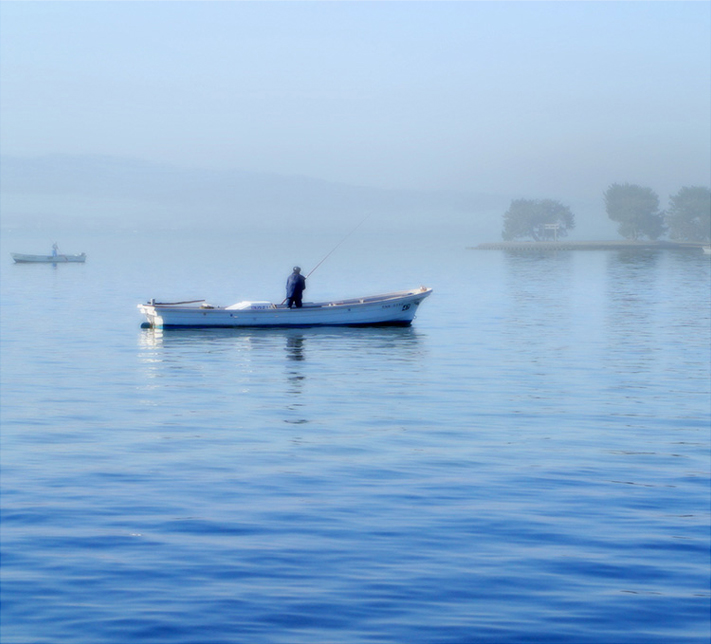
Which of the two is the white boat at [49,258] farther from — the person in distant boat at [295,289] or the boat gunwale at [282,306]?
the person in distant boat at [295,289]

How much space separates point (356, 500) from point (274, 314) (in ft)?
83.5

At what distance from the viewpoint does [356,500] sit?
13281 millimetres

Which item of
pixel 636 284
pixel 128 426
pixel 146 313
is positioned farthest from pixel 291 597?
pixel 636 284

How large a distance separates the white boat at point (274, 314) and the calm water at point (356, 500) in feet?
24.0

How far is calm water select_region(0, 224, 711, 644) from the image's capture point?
9.11 m

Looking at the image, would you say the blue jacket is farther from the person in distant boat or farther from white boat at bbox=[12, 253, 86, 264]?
white boat at bbox=[12, 253, 86, 264]

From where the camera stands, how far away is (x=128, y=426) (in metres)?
19.3

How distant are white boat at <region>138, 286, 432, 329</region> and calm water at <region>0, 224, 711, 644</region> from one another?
733 centimetres

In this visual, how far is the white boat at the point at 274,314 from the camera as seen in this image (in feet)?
126

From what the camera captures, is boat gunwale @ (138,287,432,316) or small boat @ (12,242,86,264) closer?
boat gunwale @ (138,287,432,316)

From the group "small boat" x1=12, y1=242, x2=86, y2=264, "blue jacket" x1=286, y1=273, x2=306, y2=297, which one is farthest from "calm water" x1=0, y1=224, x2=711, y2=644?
"small boat" x1=12, y1=242, x2=86, y2=264

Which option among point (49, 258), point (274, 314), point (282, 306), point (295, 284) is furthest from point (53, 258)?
point (295, 284)

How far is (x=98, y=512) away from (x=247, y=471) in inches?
118

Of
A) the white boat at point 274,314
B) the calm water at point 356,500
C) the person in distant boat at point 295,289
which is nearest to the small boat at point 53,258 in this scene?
the white boat at point 274,314
